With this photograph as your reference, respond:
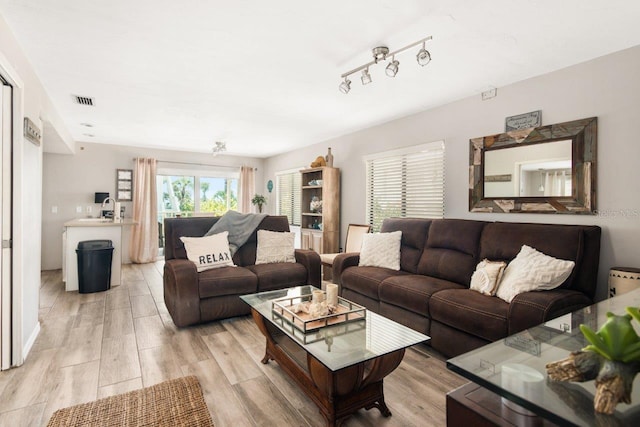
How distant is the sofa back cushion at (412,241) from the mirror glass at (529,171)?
2.40 feet

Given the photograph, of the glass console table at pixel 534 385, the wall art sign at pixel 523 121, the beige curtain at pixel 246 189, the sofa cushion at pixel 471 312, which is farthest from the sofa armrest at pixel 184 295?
the beige curtain at pixel 246 189

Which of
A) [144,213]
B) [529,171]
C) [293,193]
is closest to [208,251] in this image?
[529,171]

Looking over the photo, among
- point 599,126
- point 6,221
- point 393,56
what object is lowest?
point 6,221

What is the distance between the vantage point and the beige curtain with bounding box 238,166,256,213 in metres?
7.61

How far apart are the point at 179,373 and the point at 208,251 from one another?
4.59 feet

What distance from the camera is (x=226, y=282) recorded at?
3180 millimetres

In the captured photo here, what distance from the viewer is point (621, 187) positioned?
2.46 m

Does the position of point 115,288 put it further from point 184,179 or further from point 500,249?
point 500,249

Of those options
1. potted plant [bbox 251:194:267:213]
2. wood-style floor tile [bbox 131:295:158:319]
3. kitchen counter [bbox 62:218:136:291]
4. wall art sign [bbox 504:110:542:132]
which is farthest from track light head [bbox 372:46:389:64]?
potted plant [bbox 251:194:267:213]

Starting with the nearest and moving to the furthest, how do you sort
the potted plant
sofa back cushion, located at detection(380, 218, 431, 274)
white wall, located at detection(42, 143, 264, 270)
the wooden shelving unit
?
sofa back cushion, located at detection(380, 218, 431, 274)
the wooden shelving unit
white wall, located at detection(42, 143, 264, 270)
the potted plant

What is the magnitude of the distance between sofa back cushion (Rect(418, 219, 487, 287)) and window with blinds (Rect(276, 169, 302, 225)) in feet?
11.9

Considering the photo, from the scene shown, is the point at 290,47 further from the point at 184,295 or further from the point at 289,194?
the point at 289,194

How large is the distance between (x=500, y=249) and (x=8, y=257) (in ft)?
12.5

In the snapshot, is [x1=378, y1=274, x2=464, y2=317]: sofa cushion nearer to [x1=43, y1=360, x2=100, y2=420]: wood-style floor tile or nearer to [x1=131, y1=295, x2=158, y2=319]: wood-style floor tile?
[x1=43, y1=360, x2=100, y2=420]: wood-style floor tile
